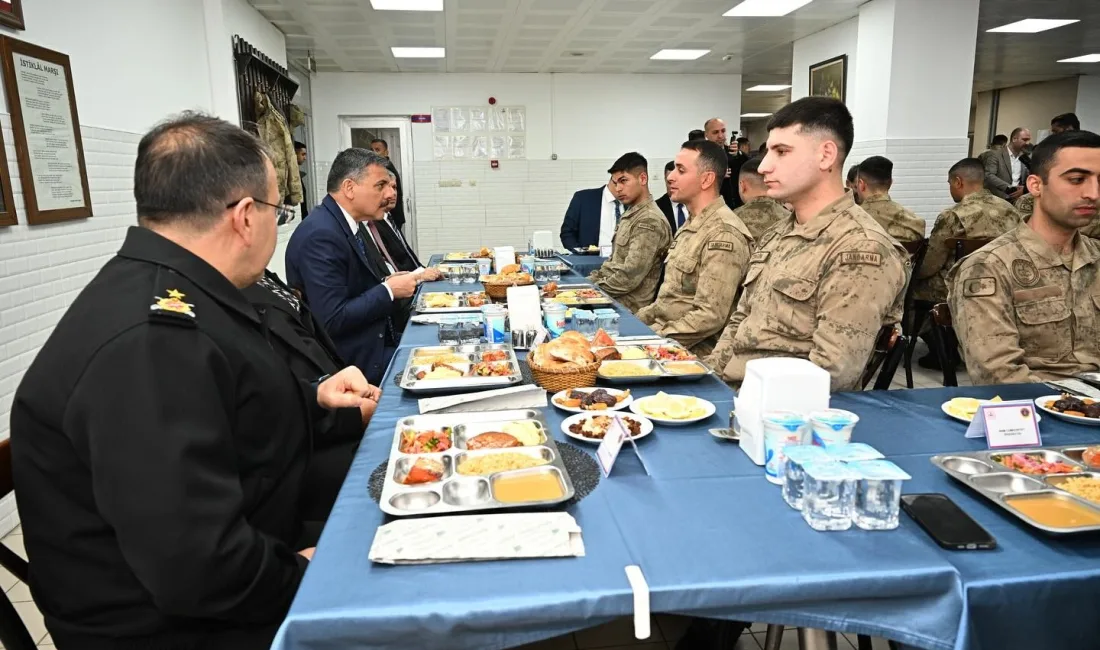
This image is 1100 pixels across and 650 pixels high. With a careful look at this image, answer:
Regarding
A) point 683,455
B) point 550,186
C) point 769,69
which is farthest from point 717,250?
point 769,69

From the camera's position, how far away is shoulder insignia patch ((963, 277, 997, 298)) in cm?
237

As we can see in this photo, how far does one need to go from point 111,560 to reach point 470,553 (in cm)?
66

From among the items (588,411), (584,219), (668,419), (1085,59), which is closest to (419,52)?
(584,219)

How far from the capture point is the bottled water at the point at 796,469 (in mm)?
1260

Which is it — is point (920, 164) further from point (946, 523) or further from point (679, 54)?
point (946, 523)

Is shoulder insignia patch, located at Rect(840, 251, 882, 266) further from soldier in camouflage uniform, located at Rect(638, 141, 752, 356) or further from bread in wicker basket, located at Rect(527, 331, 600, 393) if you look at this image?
soldier in camouflage uniform, located at Rect(638, 141, 752, 356)

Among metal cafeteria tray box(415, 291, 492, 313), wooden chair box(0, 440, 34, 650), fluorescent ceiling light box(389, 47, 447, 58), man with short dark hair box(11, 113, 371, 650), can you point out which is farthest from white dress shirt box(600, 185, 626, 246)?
wooden chair box(0, 440, 34, 650)

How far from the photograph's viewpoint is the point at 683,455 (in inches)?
60.9

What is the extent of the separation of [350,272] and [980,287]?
2754 mm

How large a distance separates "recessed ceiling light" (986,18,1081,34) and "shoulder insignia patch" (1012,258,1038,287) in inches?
297

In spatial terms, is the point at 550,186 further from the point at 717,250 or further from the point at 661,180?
the point at 717,250

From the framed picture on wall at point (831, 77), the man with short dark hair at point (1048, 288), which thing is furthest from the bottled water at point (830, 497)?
the framed picture on wall at point (831, 77)

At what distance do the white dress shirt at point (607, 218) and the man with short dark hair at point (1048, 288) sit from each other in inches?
182

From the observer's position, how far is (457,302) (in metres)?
3.50
